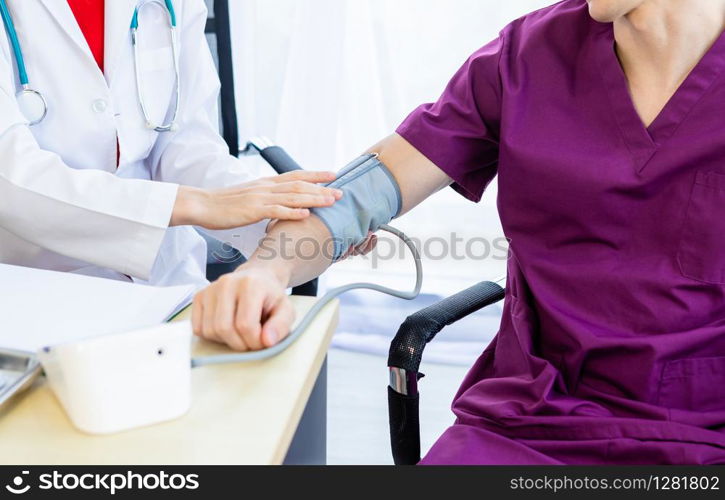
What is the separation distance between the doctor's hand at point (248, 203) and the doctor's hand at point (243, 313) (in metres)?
0.22

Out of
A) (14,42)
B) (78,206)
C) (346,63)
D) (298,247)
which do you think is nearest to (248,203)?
(298,247)

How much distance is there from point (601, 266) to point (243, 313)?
0.49 metres

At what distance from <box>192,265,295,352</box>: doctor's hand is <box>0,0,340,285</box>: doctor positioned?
242 mm

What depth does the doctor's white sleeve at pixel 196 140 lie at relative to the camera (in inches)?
53.8

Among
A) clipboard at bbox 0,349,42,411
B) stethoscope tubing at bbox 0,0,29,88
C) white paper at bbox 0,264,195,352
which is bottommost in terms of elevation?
clipboard at bbox 0,349,42,411

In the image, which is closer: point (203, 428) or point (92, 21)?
point (203, 428)

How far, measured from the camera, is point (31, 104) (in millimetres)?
1188

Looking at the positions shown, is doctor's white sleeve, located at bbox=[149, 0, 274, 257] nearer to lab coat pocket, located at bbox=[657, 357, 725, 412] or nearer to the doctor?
the doctor

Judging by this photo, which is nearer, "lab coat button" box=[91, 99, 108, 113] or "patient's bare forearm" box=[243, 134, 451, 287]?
"patient's bare forearm" box=[243, 134, 451, 287]

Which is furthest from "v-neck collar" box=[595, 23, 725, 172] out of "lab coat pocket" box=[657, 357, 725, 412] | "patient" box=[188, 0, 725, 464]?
"lab coat pocket" box=[657, 357, 725, 412]

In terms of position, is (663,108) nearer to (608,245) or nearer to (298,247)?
(608,245)

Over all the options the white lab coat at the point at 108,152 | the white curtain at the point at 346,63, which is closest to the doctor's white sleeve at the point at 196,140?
the white lab coat at the point at 108,152

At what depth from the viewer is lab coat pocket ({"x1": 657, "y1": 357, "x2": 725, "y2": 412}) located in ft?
3.27

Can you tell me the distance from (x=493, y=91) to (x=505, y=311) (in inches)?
12.6
